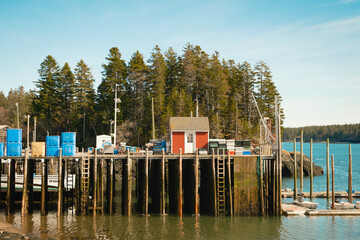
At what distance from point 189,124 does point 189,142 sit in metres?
1.72

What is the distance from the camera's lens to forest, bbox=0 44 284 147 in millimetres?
62812

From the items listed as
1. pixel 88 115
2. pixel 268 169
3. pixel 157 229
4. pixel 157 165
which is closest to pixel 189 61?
pixel 88 115

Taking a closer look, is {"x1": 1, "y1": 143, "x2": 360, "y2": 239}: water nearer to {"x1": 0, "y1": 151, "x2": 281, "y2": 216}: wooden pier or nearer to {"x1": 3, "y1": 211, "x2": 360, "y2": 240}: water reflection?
{"x1": 3, "y1": 211, "x2": 360, "y2": 240}: water reflection

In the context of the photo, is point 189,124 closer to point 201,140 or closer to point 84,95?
point 201,140

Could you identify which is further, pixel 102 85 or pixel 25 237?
pixel 102 85

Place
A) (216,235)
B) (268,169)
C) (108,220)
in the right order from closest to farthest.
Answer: (216,235), (108,220), (268,169)

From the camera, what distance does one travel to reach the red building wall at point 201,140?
3381 centimetres

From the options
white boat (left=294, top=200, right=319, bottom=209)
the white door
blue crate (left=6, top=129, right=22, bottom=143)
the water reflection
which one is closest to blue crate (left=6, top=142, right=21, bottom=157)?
blue crate (left=6, top=129, right=22, bottom=143)

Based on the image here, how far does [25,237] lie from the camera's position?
74.7 feet

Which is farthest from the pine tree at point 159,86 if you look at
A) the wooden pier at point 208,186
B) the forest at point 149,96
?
the wooden pier at point 208,186

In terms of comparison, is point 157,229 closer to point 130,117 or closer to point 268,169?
point 268,169

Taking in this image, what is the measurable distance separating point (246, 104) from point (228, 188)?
45.3 metres

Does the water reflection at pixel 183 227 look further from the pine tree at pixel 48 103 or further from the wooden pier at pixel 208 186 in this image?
the pine tree at pixel 48 103

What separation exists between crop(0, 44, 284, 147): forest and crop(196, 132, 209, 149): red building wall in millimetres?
25276
